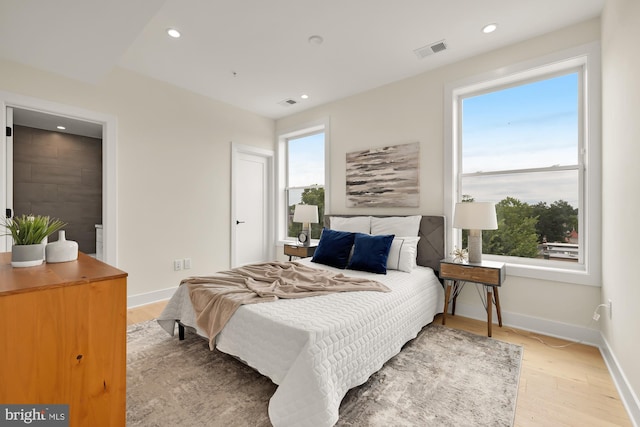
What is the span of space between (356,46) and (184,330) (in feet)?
10.2

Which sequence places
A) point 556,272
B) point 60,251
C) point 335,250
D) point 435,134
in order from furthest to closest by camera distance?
point 435,134
point 335,250
point 556,272
point 60,251

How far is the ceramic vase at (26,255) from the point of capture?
123 centimetres

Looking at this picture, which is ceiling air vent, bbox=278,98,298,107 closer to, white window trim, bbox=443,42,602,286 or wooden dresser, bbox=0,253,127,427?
white window trim, bbox=443,42,602,286

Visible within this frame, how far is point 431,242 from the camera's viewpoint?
10.5 ft

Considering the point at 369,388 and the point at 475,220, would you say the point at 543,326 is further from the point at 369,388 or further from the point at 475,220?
the point at 369,388

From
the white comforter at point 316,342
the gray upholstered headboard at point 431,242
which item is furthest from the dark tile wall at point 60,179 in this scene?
the gray upholstered headboard at point 431,242

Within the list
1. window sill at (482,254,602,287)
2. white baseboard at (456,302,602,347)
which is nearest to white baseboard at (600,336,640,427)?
white baseboard at (456,302,602,347)

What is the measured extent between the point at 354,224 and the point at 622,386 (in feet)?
8.12

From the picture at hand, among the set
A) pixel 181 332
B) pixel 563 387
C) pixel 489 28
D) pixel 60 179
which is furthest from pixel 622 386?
pixel 60 179

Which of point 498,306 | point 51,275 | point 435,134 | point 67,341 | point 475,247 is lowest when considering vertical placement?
point 498,306

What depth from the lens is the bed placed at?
143 centimetres

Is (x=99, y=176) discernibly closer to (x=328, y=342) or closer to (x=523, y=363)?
(x=328, y=342)

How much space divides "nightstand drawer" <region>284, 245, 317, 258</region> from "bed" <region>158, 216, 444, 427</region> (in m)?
1.67

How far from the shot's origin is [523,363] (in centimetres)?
217
